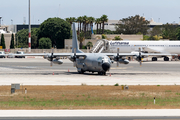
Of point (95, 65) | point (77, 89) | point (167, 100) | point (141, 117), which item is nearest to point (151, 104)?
point (167, 100)

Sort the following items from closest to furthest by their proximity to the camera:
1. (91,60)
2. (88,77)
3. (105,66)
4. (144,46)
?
(105,66)
(88,77)
(91,60)
(144,46)

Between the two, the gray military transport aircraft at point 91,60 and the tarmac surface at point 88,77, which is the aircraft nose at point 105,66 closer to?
the gray military transport aircraft at point 91,60

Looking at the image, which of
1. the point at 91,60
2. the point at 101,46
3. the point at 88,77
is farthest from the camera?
the point at 101,46

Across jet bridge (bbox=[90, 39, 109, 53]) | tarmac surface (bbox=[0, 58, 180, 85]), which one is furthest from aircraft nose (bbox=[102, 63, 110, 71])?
jet bridge (bbox=[90, 39, 109, 53])

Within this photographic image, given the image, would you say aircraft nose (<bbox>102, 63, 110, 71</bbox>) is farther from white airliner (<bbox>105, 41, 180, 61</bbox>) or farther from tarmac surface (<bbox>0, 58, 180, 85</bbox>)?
white airliner (<bbox>105, 41, 180, 61</bbox>)

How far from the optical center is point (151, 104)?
22812 millimetres

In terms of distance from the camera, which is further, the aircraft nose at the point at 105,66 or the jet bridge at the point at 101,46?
the jet bridge at the point at 101,46

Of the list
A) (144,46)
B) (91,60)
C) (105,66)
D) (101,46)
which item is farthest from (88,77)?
(144,46)

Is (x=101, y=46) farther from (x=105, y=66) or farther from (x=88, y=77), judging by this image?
(x=88, y=77)

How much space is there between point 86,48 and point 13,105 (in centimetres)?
9551

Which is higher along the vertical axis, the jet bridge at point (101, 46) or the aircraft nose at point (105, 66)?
the jet bridge at point (101, 46)

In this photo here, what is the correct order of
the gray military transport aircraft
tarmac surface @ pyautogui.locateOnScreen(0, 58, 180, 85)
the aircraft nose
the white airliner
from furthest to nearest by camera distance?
the white airliner < the gray military transport aircraft < the aircraft nose < tarmac surface @ pyautogui.locateOnScreen(0, 58, 180, 85)

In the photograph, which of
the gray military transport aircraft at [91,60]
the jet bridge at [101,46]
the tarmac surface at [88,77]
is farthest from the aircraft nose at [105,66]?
the jet bridge at [101,46]

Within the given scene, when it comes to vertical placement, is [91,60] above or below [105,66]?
above
